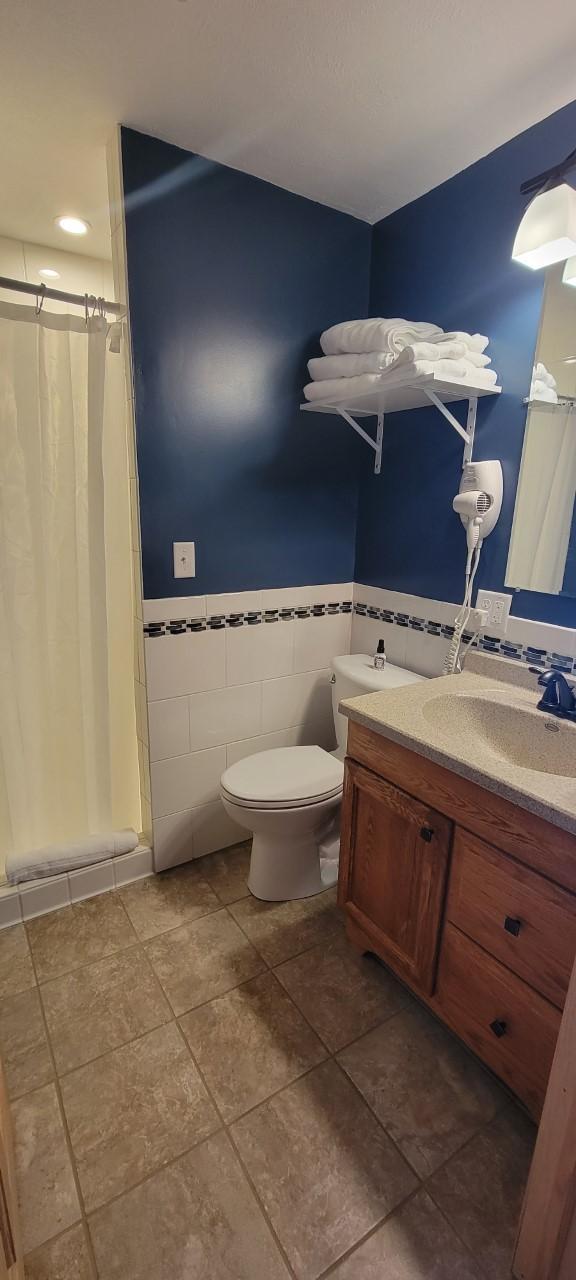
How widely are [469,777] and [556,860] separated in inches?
7.9

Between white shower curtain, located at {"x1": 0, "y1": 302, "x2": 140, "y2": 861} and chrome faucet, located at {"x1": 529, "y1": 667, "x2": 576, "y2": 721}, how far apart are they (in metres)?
1.29

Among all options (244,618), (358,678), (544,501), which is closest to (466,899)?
(358,678)

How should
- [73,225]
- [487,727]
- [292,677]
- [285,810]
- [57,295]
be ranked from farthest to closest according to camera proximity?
[292,677]
[73,225]
[285,810]
[57,295]
[487,727]

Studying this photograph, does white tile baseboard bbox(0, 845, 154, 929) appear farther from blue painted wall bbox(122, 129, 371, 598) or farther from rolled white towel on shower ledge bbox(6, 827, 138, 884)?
blue painted wall bbox(122, 129, 371, 598)

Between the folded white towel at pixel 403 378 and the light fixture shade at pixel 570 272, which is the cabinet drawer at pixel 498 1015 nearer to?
the folded white towel at pixel 403 378

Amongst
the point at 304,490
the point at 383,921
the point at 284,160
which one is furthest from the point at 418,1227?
the point at 284,160

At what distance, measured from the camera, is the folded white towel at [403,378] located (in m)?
1.41

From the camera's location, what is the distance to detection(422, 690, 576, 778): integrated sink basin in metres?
1.27

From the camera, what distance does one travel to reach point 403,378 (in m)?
1.46

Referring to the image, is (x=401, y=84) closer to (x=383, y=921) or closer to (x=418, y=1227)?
(x=383, y=921)

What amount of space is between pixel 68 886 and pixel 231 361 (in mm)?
1790

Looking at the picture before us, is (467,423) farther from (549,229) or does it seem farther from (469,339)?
(549,229)

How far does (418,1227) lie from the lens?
39.8 inches

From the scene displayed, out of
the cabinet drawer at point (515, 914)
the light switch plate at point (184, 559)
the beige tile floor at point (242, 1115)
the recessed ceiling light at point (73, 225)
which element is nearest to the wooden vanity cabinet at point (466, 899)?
the cabinet drawer at point (515, 914)
